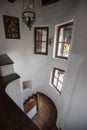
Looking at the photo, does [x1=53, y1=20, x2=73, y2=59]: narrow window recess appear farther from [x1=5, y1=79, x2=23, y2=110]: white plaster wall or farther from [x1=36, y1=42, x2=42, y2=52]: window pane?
[x1=5, y1=79, x2=23, y2=110]: white plaster wall

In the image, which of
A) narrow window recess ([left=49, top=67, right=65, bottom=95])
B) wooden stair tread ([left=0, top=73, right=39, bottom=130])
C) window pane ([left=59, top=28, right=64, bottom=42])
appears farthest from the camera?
narrow window recess ([left=49, top=67, right=65, bottom=95])

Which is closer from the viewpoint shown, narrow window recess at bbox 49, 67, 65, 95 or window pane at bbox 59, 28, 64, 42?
window pane at bbox 59, 28, 64, 42

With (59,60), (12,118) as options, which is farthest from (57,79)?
(12,118)

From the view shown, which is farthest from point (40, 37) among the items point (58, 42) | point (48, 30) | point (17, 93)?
point (17, 93)

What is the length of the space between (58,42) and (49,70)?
1.08 metres

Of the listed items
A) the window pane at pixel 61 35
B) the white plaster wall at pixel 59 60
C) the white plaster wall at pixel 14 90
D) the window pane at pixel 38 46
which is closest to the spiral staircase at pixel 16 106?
the white plaster wall at pixel 14 90

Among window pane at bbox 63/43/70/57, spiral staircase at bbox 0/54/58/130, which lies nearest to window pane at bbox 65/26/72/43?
window pane at bbox 63/43/70/57

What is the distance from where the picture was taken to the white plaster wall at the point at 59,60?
178 cm

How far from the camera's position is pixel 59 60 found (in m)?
3.05

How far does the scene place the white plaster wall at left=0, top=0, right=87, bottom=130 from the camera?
178cm

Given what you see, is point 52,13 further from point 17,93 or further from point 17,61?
point 17,93

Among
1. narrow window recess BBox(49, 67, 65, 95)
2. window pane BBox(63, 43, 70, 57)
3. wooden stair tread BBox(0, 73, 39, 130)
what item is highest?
window pane BBox(63, 43, 70, 57)

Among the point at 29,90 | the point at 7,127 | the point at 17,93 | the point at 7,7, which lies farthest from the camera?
the point at 29,90

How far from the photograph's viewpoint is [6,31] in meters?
2.98
